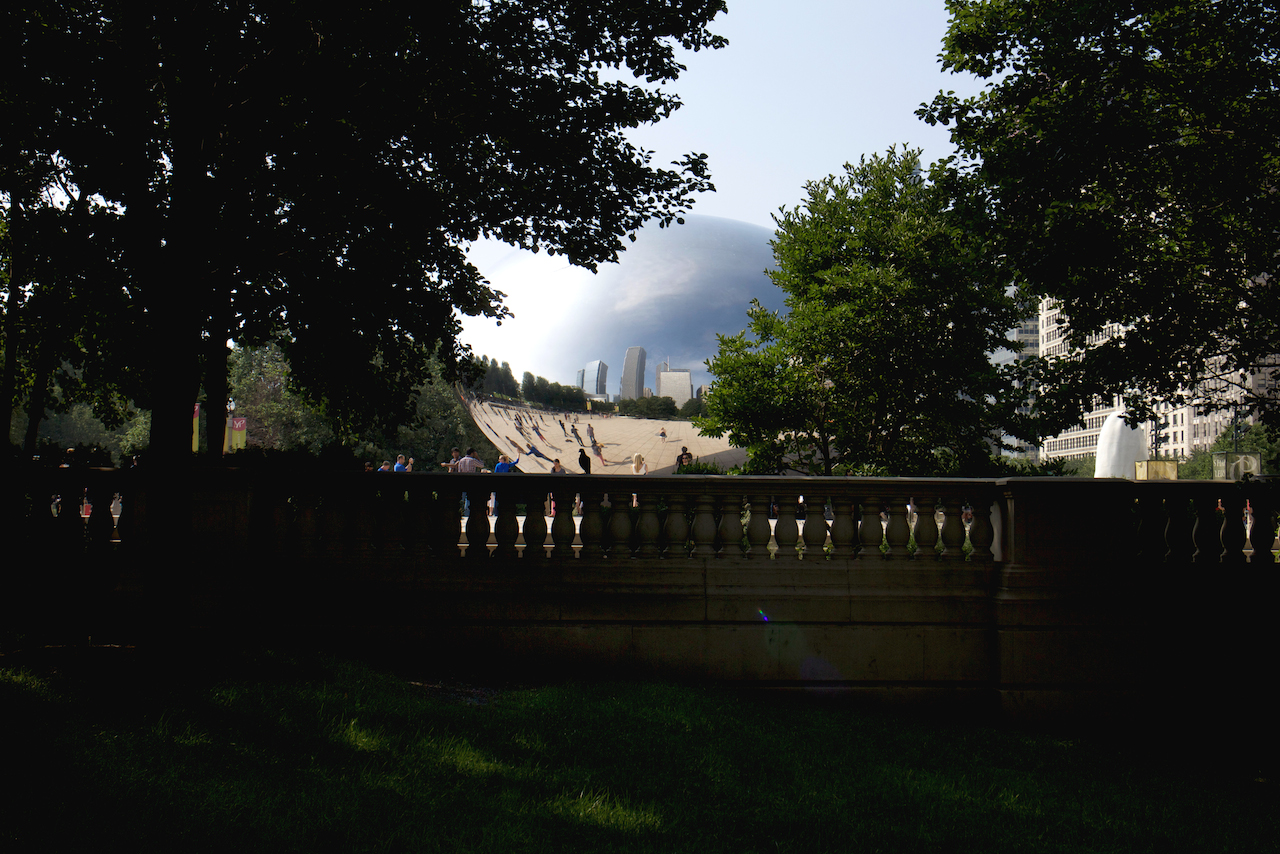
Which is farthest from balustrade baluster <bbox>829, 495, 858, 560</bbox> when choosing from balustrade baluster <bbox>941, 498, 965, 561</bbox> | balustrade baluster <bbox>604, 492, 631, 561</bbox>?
balustrade baluster <bbox>604, 492, 631, 561</bbox>

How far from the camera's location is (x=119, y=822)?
11.1 feet

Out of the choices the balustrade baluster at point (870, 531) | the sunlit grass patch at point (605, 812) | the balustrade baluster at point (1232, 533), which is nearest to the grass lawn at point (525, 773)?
the sunlit grass patch at point (605, 812)

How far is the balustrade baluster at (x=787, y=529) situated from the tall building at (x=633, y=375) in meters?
73.8

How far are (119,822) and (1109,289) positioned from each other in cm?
1242

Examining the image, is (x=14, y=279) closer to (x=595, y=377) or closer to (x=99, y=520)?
(x=99, y=520)

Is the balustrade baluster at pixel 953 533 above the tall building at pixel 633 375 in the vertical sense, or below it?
below

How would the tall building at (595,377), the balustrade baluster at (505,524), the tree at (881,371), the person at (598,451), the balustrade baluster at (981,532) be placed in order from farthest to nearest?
the tall building at (595,377) → the person at (598,451) → the tree at (881,371) → the balustrade baluster at (981,532) → the balustrade baluster at (505,524)

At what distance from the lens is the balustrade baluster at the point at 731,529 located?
6543mm

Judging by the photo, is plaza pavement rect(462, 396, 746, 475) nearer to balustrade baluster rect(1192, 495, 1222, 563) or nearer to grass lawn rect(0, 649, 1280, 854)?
balustrade baluster rect(1192, 495, 1222, 563)

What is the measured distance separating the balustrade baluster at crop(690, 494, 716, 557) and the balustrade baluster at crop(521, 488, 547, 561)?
1.27 meters

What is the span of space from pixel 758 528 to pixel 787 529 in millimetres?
241

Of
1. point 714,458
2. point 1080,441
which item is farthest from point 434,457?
point 1080,441

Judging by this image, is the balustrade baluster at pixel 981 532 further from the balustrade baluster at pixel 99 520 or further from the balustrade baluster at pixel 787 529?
the balustrade baluster at pixel 99 520


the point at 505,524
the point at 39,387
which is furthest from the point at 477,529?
the point at 39,387
